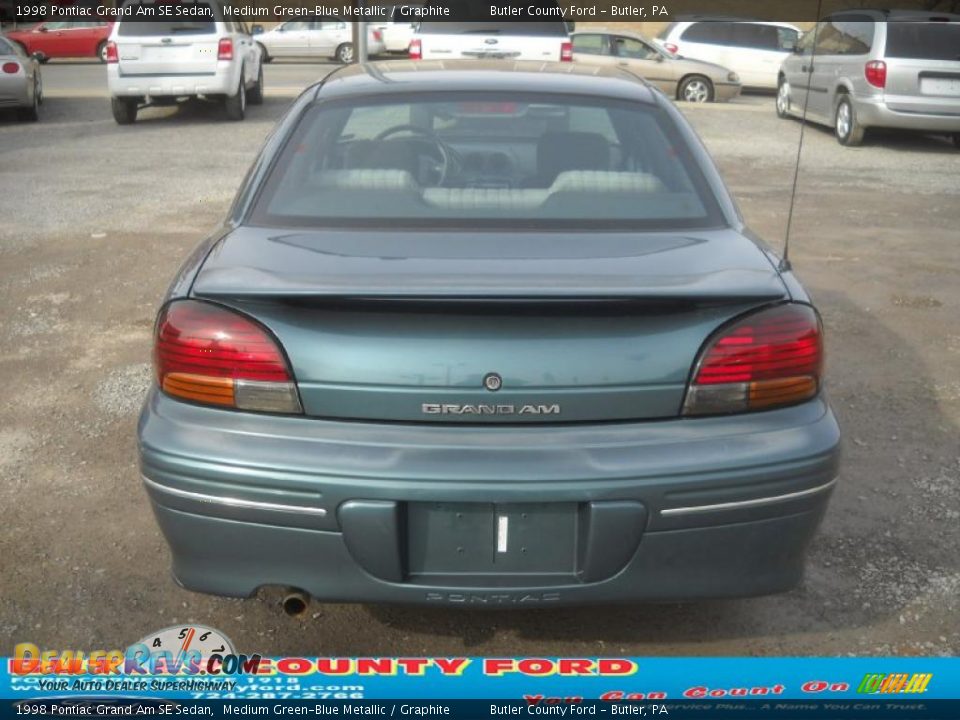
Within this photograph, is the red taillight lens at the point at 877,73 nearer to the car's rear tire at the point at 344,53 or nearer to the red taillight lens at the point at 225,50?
the red taillight lens at the point at 225,50

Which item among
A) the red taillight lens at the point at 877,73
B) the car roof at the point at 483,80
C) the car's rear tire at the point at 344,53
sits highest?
the car roof at the point at 483,80

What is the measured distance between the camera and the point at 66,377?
526cm

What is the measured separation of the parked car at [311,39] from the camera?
29.5m

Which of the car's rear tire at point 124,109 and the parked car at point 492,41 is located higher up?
the parked car at point 492,41

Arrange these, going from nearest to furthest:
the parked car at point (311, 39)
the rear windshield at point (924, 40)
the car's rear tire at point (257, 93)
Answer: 1. the rear windshield at point (924, 40)
2. the car's rear tire at point (257, 93)
3. the parked car at point (311, 39)

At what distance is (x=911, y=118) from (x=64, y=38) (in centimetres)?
2326

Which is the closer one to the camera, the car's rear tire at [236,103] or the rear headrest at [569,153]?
the rear headrest at [569,153]

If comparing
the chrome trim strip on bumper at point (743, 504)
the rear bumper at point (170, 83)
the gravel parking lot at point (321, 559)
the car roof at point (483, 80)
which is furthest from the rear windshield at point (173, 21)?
the chrome trim strip on bumper at point (743, 504)

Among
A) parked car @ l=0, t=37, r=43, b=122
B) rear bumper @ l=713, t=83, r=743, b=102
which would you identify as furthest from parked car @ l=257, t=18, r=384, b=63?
parked car @ l=0, t=37, r=43, b=122

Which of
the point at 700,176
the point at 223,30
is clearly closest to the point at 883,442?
the point at 700,176

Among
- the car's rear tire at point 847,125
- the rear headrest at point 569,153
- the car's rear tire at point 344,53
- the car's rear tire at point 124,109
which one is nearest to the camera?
the rear headrest at point 569,153

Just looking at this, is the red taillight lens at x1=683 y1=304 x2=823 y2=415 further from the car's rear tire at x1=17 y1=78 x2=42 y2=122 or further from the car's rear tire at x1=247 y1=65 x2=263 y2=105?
the car's rear tire at x1=247 y1=65 x2=263 y2=105

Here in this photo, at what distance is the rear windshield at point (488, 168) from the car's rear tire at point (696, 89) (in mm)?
16011

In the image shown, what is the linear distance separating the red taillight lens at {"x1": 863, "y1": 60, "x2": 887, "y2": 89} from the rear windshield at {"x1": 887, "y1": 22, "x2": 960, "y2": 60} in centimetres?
19
